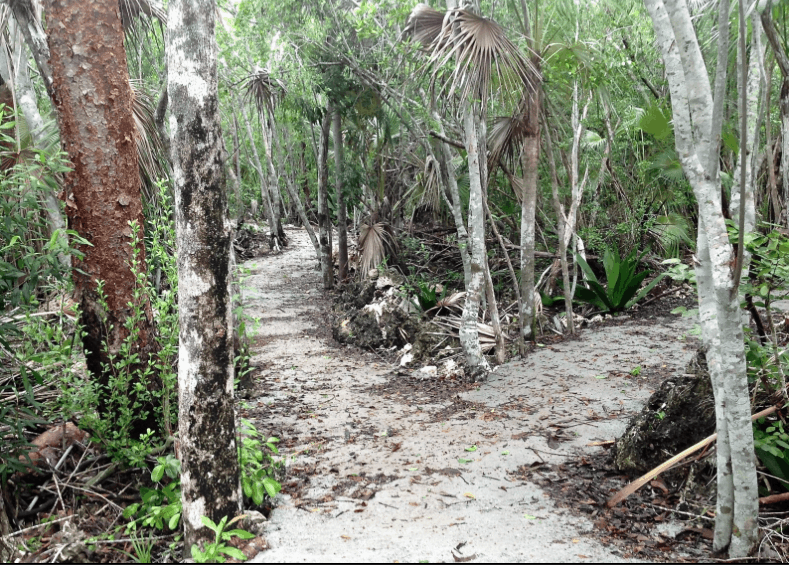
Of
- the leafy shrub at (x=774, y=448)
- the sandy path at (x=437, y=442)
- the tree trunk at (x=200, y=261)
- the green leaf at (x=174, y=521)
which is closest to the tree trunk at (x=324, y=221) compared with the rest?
the sandy path at (x=437, y=442)

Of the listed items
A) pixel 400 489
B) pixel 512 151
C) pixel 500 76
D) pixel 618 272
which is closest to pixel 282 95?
pixel 512 151

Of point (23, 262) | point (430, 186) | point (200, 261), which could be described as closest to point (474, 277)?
point (430, 186)

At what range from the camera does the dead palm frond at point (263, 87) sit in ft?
30.9

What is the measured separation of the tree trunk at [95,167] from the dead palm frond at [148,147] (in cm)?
95

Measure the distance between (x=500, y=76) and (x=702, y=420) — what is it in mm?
3383

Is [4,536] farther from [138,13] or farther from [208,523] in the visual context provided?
[138,13]

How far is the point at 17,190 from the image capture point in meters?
3.07

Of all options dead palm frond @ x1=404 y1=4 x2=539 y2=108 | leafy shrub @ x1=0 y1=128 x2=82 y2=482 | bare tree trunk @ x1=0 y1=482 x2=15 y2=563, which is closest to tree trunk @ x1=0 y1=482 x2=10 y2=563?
bare tree trunk @ x1=0 y1=482 x2=15 y2=563

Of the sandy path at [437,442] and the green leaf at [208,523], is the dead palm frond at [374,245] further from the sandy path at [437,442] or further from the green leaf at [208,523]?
the green leaf at [208,523]

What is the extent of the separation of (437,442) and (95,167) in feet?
10.5

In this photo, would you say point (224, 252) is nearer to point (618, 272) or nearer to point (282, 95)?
point (618, 272)

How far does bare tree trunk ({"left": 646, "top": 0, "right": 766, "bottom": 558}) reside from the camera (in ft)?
8.10

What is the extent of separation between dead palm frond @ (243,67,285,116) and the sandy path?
4.56 meters

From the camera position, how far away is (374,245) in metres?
9.67
